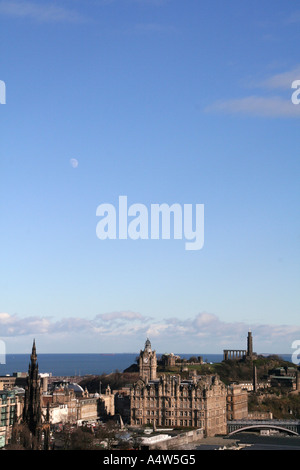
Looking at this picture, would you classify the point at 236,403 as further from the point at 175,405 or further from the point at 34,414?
the point at 34,414

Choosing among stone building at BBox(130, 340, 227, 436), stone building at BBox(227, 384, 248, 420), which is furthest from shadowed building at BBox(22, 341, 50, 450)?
stone building at BBox(227, 384, 248, 420)

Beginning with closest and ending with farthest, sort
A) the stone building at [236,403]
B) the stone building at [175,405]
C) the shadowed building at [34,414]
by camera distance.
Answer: the shadowed building at [34,414]
the stone building at [175,405]
the stone building at [236,403]

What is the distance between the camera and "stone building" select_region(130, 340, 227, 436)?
15725cm

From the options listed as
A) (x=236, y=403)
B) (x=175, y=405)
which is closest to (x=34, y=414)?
(x=175, y=405)

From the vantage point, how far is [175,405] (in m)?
159

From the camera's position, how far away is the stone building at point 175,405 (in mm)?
157250

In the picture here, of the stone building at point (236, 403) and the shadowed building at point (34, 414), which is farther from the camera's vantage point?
the stone building at point (236, 403)

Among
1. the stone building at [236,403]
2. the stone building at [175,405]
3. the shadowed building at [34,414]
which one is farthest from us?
the stone building at [236,403]

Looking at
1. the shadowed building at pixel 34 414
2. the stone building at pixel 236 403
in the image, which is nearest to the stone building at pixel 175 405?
the stone building at pixel 236 403

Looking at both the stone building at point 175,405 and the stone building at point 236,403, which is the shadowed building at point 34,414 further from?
the stone building at point 236,403

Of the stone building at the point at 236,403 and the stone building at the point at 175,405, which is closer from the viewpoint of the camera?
the stone building at the point at 175,405
